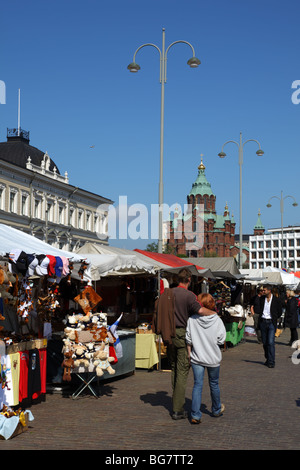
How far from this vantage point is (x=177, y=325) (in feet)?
28.2

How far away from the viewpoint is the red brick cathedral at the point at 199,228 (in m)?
150

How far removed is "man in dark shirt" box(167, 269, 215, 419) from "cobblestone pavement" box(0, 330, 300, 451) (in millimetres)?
297

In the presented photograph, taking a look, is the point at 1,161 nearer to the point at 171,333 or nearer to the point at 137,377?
the point at 137,377

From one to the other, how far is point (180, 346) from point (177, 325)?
30 centimetres

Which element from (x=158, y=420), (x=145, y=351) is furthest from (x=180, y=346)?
(x=145, y=351)

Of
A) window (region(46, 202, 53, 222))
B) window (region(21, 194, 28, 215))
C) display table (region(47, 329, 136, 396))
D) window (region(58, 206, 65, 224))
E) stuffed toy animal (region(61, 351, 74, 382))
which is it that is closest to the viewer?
stuffed toy animal (region(61, 351, 74, 382))

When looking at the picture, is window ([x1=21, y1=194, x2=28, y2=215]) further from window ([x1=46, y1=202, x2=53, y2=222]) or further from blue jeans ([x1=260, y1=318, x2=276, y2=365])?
blue jeans ([x1=260, y1=318, x2=276, y2=365])

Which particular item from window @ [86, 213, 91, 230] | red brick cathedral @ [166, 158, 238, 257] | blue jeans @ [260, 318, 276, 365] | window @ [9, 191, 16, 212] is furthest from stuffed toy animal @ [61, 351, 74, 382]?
red brick cathedral @ [166, 158, 238, 257]

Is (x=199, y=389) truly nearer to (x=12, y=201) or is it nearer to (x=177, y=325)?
(x=177, y=325)

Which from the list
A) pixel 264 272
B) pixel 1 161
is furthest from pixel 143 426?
pixel 1 161

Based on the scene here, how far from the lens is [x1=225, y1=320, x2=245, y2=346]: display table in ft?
60.6

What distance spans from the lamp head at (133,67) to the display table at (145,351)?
33.5 feet

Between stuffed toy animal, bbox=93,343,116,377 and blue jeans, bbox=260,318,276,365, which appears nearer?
stuffed toy animal, bbox=93,343,116,377

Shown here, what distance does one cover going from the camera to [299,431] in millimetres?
7547
